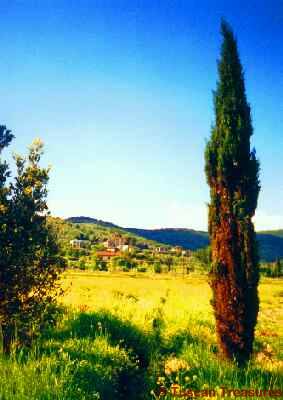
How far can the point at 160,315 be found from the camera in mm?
13430

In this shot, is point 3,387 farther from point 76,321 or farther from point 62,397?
point 76,321

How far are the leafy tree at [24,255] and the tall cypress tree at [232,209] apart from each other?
14.7 ft

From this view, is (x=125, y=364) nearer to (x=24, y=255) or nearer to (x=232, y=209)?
(x=24, y=255)

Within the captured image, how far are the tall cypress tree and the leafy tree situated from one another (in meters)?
4.47

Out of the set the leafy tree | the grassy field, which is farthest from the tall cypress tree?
the leafy tree

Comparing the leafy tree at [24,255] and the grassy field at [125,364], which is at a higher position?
the leafy tree at [24,255]

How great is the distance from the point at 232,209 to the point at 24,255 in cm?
566

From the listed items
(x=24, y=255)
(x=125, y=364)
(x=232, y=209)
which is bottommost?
(x=125, y=364)

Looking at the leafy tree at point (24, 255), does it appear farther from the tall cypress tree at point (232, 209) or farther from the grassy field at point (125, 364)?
the tall cypress tree at point (232, 209)

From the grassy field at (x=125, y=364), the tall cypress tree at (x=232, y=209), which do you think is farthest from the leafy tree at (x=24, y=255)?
the tall cypress tree at (x=232, y=209)

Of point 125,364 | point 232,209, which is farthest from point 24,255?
point 232,209

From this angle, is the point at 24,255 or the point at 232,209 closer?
the point at 24,255

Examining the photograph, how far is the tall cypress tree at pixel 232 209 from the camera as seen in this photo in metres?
9.41

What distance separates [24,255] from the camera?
762 cm
